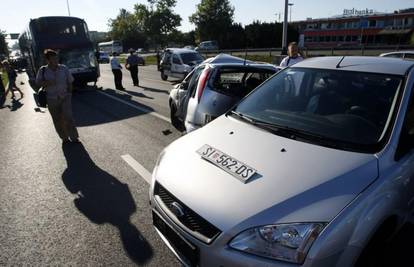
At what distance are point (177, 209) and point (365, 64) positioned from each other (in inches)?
92.0

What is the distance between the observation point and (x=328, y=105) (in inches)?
125

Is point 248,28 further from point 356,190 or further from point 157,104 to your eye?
point 356,190

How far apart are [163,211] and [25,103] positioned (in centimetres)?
1302

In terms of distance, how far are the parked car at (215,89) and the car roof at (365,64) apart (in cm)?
197

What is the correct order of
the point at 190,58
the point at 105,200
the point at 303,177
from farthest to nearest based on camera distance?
the point at 190,58, the point at 105,200, the point at 303,177

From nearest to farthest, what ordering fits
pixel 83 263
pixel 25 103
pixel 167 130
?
pixel 83 263
pixel 167 130
pixel 25 103

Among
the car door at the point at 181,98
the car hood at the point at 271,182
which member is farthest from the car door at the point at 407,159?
the car door at the point at 181,98

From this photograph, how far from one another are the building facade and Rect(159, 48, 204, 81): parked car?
44.9 metres

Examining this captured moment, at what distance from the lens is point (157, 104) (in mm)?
11188

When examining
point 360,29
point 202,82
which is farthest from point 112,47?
point 202,82

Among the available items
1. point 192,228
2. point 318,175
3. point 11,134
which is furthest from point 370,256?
point 11,134

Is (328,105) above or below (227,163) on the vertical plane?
above

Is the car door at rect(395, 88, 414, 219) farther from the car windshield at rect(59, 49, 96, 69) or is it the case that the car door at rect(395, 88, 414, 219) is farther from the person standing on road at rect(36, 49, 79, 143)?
the car windshield at rect(59, 49, 96, 69)

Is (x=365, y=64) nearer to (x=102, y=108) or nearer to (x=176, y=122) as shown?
(x=176, y=122)
